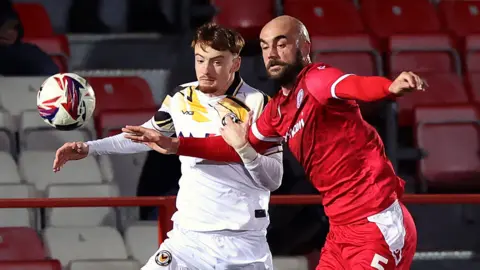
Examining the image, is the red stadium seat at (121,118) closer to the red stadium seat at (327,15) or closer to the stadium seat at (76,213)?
the stadium seat at (76,213)

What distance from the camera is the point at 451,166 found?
24.4ft

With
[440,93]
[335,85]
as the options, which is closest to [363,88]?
[335,85]

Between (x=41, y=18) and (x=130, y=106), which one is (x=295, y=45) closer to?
(x=130, y=106)

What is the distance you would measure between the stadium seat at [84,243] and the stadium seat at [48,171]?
48 cm

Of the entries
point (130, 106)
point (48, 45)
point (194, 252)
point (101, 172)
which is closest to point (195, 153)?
point (194, 252)

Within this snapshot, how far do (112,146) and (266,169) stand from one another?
0.83m

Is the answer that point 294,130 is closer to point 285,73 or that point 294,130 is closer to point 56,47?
point 285,73

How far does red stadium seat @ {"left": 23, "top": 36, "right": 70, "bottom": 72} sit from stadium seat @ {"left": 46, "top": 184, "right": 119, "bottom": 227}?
1425 millimetres

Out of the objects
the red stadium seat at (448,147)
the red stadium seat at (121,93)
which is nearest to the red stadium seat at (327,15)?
the red stadium seat at (448,147)

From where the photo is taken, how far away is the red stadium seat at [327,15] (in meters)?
8.41

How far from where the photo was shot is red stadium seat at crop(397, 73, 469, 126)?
787cm

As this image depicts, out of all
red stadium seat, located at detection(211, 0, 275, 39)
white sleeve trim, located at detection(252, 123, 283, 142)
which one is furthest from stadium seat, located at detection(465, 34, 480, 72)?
white sleeve trim, located at detection(252, 123, 283, 142)

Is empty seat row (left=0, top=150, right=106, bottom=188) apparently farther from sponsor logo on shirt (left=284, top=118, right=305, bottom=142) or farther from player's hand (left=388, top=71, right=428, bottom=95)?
player's hand (left=388, top=71, right=428, bottom=95)

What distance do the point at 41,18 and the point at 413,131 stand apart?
2896 millimetres
